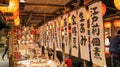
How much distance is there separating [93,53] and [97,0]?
4.95ft

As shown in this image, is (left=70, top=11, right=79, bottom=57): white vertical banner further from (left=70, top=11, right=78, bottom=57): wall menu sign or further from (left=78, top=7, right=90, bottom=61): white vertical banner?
(left=78, top=7, right=90, bottom=61): white vertical banner

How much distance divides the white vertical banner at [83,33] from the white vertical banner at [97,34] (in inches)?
16.3

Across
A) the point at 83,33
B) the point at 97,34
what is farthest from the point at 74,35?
the point at 97,34

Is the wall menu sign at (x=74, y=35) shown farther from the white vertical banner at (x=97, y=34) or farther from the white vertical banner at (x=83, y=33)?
the white vertical banner at (x=97, y=34)

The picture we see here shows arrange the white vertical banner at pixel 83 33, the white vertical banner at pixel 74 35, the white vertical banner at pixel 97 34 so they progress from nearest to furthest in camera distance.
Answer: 1. the white vertical banner at pixel 97 34
2. the white vertical banner at pixel 83 33
3. the white vertical banner at pixel 74 35

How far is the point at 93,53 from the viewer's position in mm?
5594

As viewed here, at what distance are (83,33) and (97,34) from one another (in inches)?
39.2

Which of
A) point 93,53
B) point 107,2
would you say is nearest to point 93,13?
point 93,53

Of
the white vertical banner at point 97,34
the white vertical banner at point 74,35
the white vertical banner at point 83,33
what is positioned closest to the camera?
the white vertical banner at point 97,34

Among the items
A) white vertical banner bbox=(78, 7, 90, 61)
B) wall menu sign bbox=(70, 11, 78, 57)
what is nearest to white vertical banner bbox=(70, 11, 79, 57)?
wall menu sign bbox=(70, 11, 78, 57)

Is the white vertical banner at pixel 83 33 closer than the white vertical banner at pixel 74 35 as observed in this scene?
Yes

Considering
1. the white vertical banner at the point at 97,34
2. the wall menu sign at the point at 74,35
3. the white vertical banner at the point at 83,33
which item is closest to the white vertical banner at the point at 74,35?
the wall menu sign at the point at 74,35

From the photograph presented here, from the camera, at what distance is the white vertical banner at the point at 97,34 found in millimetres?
5109

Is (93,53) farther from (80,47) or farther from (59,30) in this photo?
(59,30)
